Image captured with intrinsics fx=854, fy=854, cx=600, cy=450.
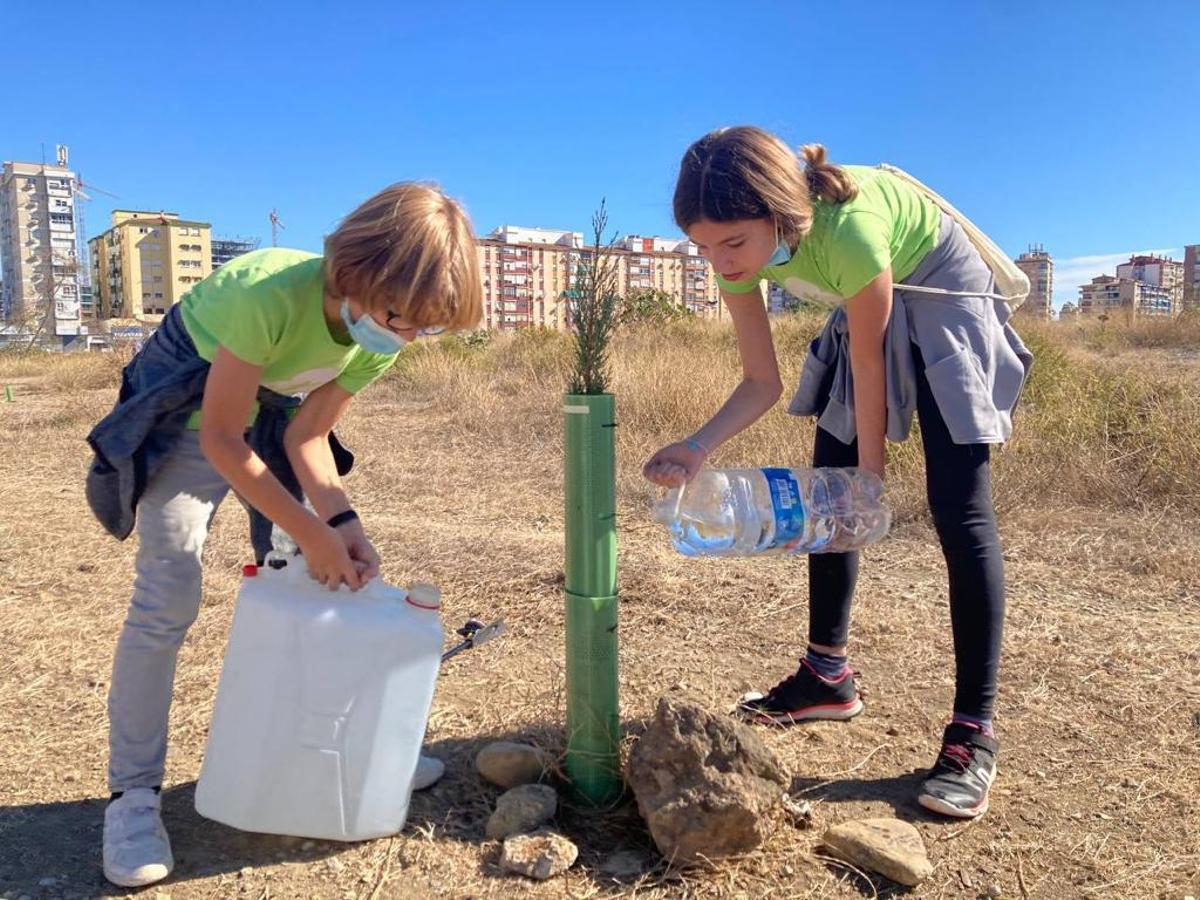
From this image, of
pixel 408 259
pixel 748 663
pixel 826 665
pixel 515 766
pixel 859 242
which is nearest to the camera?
pixel 408 259

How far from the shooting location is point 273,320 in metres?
1.62

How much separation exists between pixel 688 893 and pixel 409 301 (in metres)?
1.24

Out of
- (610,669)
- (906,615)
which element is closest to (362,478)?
(906,615)

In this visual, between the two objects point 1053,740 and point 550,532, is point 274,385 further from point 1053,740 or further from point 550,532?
point 550,532

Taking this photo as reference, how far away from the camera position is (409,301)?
1564mm

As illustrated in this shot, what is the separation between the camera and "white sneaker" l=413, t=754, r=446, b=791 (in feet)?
6.47

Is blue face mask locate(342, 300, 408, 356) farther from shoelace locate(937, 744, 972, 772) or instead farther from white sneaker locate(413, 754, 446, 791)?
shoelace locate(937, 744, 972, 772)

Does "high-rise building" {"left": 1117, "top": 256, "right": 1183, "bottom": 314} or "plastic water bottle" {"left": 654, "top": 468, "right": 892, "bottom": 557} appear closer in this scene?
"plastic water bottle" {"left": 654, "top": 468, "right": 892, "bottom": 557}

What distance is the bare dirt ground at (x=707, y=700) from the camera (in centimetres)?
170

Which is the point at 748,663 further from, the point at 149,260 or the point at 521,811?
the point at 149,260

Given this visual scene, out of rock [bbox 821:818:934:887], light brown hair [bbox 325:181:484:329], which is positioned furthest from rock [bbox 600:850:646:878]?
light brown hair [bbox 325:181:484:329]

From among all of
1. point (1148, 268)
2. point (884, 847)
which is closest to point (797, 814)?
point (884, 847)

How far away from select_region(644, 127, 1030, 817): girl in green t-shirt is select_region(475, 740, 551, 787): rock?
0.73 metres

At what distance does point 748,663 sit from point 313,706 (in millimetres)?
1537
